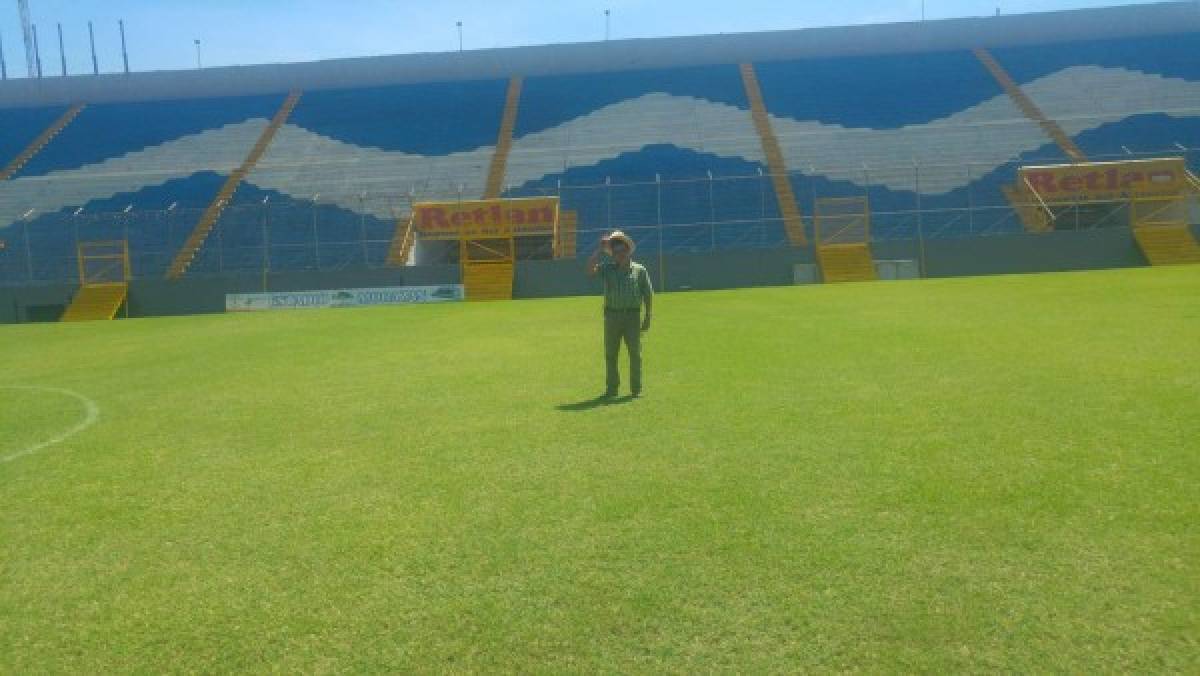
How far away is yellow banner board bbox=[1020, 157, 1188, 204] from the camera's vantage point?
33.2 meters

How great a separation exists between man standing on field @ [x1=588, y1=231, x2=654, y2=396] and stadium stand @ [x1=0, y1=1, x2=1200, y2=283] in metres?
24.9

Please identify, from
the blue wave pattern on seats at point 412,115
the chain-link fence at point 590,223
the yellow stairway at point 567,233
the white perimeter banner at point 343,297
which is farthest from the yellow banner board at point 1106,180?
the blue wave pattern on seats at point 412,115

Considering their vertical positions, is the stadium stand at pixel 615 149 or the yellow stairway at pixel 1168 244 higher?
the stadium stand at pixel 615 149

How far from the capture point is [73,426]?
898cm

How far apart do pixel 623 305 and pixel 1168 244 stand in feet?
90.1

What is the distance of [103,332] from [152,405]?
15.0 m

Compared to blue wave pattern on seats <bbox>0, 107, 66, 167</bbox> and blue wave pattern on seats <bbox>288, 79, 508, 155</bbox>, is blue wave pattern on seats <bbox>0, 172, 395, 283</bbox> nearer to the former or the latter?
blue wave pattern on seats <bbox>288, 79, 508, 155</bbox>

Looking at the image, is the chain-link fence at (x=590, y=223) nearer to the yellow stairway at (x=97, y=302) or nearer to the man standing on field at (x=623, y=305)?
the yellow stairway at (x=97, y=302)

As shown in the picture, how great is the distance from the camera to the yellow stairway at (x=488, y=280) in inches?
1262

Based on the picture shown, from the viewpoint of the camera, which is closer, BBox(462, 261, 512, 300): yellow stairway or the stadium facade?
BBox(462, 261, 512, 300): yellow stairway

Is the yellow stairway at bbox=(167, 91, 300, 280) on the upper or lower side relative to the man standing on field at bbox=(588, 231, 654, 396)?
upper

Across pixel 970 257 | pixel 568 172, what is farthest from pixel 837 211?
pixel 568 172

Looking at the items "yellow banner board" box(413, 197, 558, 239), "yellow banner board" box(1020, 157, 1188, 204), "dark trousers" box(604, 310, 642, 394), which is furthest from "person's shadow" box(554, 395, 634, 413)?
"yellow banner board" box(1020, 157, 1188, 204)

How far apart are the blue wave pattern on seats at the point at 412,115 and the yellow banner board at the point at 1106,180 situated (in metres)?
22.9
